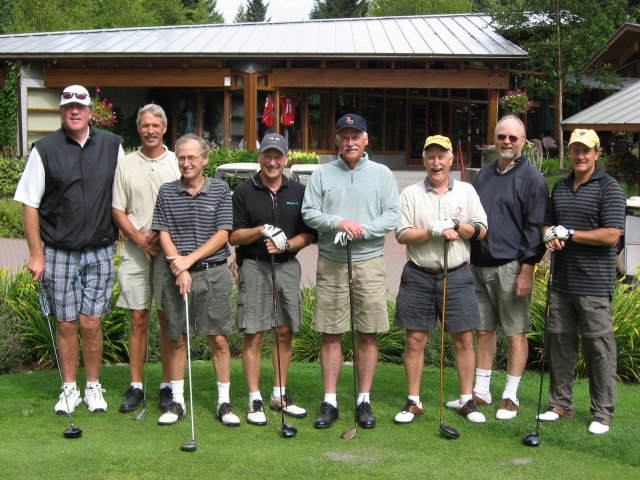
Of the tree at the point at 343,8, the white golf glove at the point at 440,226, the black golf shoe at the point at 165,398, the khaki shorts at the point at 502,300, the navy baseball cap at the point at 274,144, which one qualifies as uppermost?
the tree at the point at 343,8

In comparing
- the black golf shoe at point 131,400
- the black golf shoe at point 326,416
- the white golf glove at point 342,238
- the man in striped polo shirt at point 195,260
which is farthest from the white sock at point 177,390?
the white golf glove at point 342,238

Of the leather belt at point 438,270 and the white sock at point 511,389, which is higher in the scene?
the leather belt at point 438,270

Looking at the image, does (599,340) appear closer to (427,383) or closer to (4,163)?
(427,383)

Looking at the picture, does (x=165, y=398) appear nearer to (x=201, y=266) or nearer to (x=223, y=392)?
(x=223, y=392)

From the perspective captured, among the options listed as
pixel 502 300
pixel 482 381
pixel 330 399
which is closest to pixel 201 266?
pixel 330 399

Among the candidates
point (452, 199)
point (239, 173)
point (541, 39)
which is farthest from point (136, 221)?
point (541, 39)

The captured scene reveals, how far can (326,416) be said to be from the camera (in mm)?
5367

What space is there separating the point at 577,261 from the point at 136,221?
3.10m

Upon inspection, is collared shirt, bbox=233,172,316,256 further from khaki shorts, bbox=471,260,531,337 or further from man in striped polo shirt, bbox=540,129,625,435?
man in striped polo shirt, bbox=540,129,625,435

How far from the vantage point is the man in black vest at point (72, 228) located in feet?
18.1

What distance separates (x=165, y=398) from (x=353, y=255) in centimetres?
174

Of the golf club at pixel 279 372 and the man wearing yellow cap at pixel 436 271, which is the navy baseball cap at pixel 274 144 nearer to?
the golf club at pixel 279 372

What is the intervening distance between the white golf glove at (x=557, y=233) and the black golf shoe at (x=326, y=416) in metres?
1.86

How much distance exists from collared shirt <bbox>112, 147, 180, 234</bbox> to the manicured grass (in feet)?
4.61
